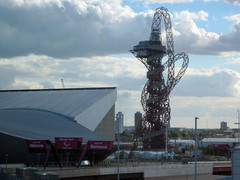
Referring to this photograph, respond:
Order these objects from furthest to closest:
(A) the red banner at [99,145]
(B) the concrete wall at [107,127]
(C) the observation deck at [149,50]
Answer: (C) the observation deck at [149,50], (B) the concrete wall at [107,127], (A) the red banner at [99,145]

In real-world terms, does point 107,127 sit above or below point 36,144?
above

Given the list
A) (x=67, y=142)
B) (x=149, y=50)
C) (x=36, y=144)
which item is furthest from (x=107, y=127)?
(x=149, y=50)

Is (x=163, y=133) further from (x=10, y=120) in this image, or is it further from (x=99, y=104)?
(x=10, y=120)

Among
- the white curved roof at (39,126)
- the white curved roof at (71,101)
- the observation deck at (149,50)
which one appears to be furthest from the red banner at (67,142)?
the observation deck at (149,50)

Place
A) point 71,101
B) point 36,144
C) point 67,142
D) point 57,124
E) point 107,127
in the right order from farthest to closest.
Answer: point 71,101 → point 107,127 → point 57,124 → point 67,142 → point 36,144

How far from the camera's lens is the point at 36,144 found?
62.7 meters

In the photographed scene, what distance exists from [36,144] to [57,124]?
14171mm

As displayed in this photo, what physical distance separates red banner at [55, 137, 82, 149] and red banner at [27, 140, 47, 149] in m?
1.71

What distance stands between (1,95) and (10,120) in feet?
96.1

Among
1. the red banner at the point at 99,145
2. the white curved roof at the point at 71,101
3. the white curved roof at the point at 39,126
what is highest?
the white curved roof at the point at 71,101

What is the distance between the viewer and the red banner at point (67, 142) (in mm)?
62844

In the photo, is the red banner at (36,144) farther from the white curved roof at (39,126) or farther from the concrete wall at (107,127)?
the concrete wall at (107,127)

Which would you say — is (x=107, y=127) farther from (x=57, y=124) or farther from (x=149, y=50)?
(x=149, y=50)

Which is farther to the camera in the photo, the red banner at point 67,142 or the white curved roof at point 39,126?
the white curved roof at point 39,126
